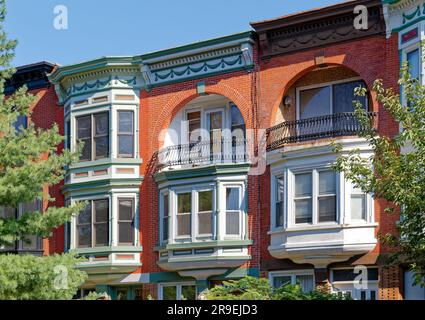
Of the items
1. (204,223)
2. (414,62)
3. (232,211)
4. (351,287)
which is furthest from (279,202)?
(414,62)

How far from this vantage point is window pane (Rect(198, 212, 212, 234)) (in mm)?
24734

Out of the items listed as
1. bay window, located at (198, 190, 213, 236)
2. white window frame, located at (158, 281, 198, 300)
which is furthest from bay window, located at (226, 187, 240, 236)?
white window frame, located at (158, 281, 198, 300)

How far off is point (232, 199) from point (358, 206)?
4.80 m

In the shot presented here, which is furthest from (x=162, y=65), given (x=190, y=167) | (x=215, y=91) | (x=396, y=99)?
(x=396, y=99)

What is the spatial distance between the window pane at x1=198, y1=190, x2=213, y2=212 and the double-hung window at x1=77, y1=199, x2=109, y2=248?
13.0 ft

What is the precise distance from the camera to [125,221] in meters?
26.5

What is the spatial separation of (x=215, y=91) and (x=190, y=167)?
293 centimetres

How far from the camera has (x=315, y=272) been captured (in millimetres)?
22359

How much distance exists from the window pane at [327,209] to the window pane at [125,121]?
860 cm

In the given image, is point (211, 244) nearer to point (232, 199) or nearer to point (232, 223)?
point (232, 223)

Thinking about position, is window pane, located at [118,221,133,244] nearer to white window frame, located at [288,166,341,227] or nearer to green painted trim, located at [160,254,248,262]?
green painted trim, located at [160,254,248,262]

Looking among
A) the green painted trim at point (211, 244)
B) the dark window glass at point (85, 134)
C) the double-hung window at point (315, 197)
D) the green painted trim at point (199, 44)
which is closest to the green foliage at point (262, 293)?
the double-hung window at point (315, 197)

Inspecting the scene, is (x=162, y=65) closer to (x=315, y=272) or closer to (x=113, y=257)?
(x=113, y=257)

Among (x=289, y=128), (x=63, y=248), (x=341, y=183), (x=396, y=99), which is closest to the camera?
(x=396, y=99)
